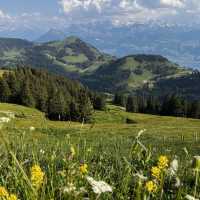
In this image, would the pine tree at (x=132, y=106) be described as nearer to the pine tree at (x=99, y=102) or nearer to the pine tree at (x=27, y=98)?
the pine tree at (x=99, y=102)

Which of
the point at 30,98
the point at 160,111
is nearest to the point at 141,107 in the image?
the point at 160,111

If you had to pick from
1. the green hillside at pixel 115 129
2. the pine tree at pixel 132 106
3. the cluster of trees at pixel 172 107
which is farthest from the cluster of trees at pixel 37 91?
the cluster of trees at pixel 172 107

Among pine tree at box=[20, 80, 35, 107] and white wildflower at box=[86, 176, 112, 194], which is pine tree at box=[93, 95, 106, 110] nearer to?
pine tree at box=[20, 80, 35, 107]

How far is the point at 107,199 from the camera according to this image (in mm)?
3703

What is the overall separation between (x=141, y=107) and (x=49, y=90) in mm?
47358

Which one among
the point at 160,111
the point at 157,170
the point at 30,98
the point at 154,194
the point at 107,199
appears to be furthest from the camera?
the point at 160,111

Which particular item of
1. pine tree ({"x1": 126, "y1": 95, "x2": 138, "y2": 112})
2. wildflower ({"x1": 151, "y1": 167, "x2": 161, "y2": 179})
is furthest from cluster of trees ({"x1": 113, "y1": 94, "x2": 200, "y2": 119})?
wildflower ({"x1": 151, "y1": 167, "x2": 161, "y2": 179})

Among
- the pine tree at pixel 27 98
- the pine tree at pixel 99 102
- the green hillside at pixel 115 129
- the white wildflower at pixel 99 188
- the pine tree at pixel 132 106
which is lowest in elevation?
the pine tree at pixel 132 106

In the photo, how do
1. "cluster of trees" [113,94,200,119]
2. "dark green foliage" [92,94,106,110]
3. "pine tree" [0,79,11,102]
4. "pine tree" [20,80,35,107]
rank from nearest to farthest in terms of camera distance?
"pine tree" [20,80,35,107] < "pine tree" [0,79,11,102] < "cluster of trees" [113,94,200,119] < "dark green foliage" [92,94,106,110]

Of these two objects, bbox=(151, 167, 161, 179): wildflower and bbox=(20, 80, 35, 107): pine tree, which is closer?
bbox=(151, 167, 161, 179): wildflower

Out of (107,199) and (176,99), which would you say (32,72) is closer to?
(176,99)

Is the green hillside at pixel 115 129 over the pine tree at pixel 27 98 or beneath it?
over

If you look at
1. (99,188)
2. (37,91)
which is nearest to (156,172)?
(99,188)

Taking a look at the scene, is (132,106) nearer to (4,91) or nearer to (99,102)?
(99,102)
